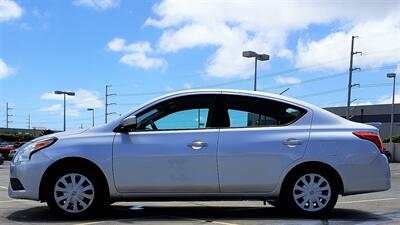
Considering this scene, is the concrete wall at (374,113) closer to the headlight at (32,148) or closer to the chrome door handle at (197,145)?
the chrome door handle at (197,145)

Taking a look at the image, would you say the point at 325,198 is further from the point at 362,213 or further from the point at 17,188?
the point at 17,188

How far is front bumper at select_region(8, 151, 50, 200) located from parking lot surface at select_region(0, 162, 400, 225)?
344 mm

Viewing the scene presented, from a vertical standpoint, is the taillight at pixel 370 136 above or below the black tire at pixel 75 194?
above

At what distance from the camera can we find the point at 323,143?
7535mm

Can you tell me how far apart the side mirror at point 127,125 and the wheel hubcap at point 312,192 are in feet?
7.61

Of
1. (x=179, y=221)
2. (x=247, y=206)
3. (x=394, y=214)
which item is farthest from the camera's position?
(x=247, y=206)


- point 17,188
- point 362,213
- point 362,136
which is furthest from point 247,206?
point 17,188

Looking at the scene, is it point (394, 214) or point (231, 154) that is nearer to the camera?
point (231, 154)

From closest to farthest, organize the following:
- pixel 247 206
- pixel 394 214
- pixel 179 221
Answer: pixel 179 221, pixel 394 214, pixel 247 206

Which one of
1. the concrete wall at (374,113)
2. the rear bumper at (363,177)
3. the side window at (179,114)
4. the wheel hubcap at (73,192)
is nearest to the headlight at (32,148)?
the wheel hubcap at (73,192)

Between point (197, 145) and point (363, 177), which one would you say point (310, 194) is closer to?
point (363, 177)

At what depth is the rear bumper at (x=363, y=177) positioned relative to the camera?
7.54m

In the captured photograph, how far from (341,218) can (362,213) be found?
764 millimetres

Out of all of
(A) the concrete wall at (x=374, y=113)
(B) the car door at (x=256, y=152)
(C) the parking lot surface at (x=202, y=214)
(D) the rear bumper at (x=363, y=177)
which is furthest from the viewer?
(A) the concrete wall at (x=374, y=113)
